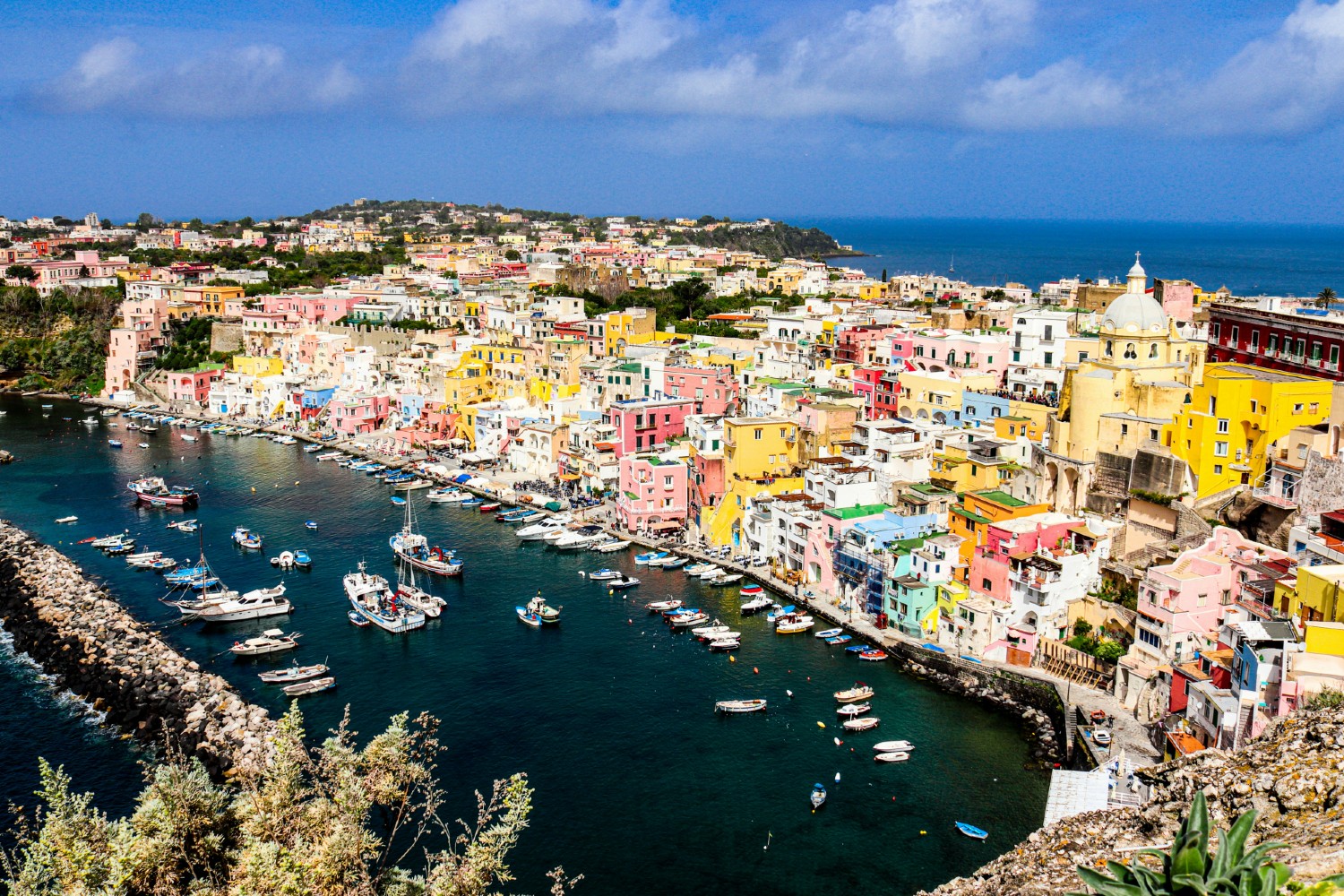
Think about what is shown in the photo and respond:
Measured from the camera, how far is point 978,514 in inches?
965

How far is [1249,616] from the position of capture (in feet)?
63.2

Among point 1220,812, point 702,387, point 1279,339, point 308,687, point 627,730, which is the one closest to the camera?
point 1220,812

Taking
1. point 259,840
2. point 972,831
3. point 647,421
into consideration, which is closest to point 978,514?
point 972,831

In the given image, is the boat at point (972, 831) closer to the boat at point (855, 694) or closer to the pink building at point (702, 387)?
the boat at point (855, 694)

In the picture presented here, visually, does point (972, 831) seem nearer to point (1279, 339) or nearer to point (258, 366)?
point (1279, 339)

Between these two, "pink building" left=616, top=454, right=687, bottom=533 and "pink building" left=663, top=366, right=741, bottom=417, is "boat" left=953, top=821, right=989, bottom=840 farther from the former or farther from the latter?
"pink building" left=663, top=366, right=741, bottom=417

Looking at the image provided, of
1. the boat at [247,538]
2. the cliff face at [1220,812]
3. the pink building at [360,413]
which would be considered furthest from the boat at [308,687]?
the pink building at [360,413]

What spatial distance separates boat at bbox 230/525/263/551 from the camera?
100 ft

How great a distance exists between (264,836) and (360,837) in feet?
3.31

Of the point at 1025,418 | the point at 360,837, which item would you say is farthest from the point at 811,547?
the point at 360,837

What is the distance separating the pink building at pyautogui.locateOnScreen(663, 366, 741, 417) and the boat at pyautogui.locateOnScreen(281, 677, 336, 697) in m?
17.6

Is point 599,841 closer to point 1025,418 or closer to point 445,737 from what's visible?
point 445,737

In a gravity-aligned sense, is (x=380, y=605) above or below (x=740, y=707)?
above

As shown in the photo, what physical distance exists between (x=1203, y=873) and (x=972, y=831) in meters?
12.4
